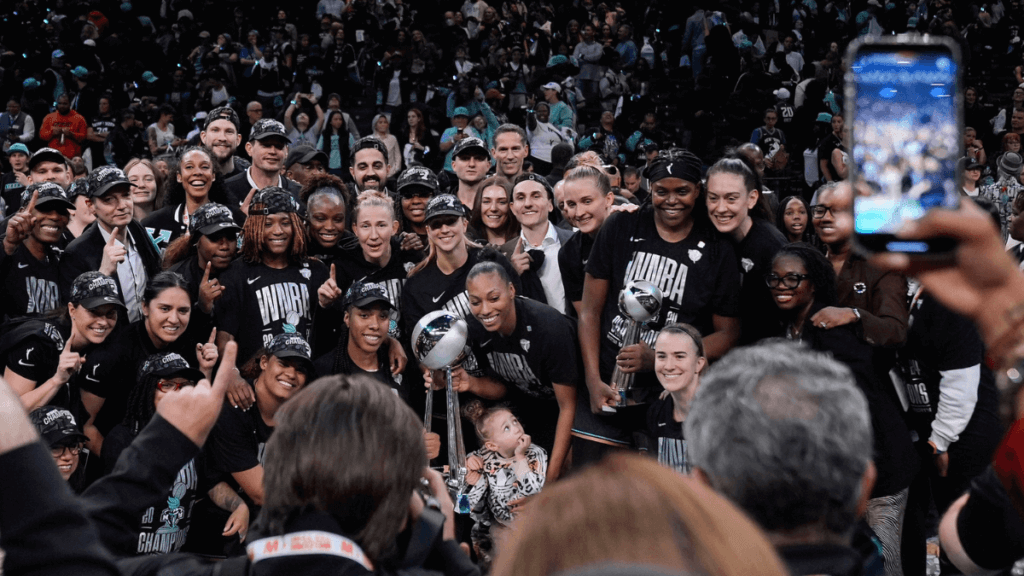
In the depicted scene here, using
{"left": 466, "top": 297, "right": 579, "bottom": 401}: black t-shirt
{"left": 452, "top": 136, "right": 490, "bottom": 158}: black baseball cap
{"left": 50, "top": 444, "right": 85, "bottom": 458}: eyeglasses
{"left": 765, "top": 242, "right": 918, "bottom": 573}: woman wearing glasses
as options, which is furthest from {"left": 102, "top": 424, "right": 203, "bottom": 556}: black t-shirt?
{"left": 452, "top": 136, "right": 490, "bottom": 158}: black baseball cap

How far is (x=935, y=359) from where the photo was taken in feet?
13.1

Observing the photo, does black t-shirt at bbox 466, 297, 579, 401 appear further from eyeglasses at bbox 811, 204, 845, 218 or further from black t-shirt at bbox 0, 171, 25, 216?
black t-shirt at bbox 0, 171, 25, 216

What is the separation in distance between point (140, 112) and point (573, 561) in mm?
13652

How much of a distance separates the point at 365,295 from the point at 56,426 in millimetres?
1354

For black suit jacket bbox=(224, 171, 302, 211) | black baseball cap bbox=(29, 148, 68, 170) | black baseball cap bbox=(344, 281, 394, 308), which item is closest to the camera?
black baseball cap bbox=(344, 281, 394, 308)

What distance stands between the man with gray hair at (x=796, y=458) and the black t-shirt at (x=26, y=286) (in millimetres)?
4397

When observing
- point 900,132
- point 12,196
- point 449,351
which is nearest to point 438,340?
point 449,351

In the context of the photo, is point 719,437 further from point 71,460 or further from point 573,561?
point 71,460

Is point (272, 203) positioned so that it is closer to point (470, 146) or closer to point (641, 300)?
point (470, 146)

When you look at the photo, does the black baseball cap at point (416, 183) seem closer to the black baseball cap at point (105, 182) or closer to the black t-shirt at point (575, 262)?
the black t-shirt at point (575, 262)

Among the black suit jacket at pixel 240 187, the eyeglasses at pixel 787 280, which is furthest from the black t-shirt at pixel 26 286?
the eyeglasses at pixel 787 280

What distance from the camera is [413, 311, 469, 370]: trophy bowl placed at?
12.3 ft

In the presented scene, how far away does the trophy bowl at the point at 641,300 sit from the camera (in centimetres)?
400

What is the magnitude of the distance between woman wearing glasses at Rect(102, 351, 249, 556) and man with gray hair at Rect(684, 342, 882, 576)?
10.1 feet
